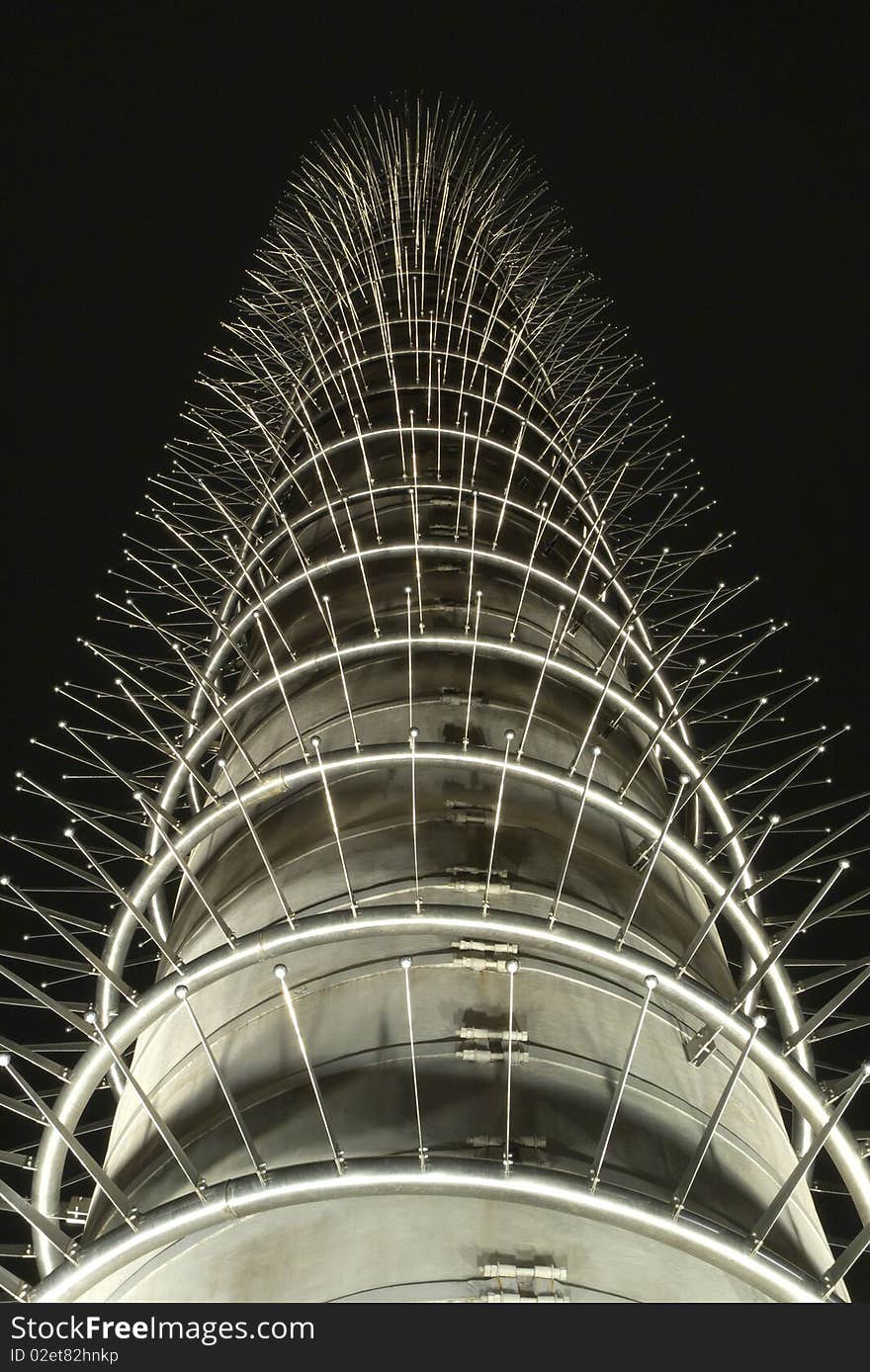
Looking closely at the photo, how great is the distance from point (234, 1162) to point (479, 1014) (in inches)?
67.4

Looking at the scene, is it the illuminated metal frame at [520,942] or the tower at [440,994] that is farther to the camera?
the illuminated metal frame at [520,942]

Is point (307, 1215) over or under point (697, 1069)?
under

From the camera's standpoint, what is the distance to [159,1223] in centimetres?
539

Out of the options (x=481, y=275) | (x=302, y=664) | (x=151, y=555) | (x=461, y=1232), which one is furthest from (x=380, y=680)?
(x=151, y=555)

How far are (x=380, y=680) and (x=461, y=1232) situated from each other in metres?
6.12

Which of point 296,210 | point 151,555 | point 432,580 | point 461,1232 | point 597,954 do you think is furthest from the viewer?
point 151,555

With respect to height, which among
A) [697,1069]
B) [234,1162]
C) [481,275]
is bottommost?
[234,1162]

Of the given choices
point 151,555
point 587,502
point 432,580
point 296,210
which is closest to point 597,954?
point 432,580

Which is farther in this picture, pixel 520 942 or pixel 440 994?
pixel 440 994

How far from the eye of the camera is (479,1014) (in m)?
7.14

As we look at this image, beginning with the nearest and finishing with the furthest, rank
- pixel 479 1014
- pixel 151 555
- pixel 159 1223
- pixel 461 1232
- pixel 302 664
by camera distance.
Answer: pixel 159 1223 → pixel 461 1232 → pixel 479 1014 → pixel 302 664 → pixel 151 555

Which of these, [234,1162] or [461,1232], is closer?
[461,1232]

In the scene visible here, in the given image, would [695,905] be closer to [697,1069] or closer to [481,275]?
[697,1069]

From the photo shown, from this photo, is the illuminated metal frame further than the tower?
Yes
